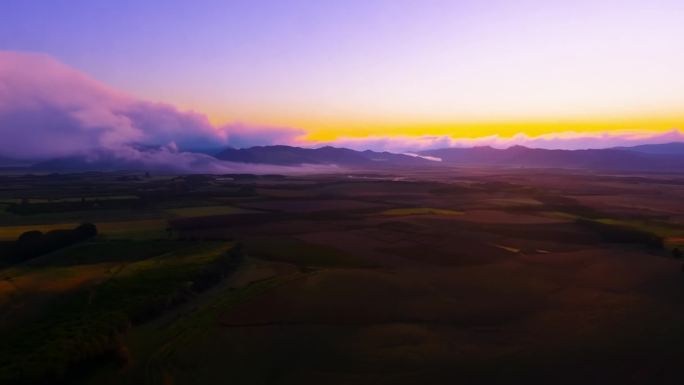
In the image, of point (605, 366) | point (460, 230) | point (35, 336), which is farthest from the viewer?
point (460, 230)

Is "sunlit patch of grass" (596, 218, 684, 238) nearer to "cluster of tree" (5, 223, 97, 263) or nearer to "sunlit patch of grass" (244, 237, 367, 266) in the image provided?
"sunlit patch of grass" (244, 237, 367, 266)

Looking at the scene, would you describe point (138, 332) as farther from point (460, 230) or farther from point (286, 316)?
point (460, 230)

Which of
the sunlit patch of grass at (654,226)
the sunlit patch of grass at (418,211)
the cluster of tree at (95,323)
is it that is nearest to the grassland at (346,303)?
the cluster of tree at (95,323)

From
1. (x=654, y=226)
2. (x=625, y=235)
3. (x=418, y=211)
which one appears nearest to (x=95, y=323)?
(x=625, y=235)

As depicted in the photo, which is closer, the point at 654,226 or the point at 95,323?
the point at 95,323

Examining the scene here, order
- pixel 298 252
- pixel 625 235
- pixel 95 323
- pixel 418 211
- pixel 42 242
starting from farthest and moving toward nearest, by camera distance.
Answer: pixel 418 211 < pixel 625 235 < pixel 42 242 < pixel 298 252 < pixel 95 323

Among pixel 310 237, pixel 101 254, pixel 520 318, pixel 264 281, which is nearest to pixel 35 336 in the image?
pixel 264 281

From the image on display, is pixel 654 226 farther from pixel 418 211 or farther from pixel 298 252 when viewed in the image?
pixel 298 252
